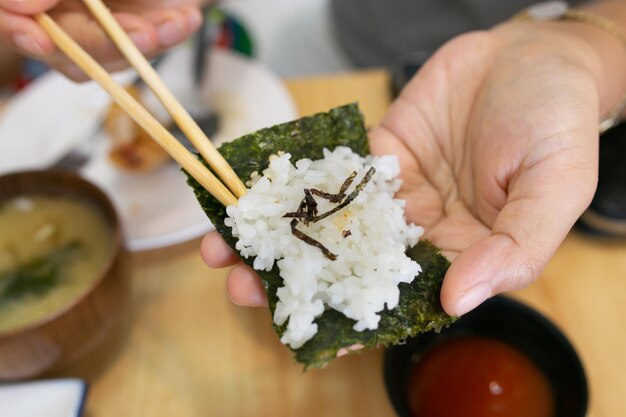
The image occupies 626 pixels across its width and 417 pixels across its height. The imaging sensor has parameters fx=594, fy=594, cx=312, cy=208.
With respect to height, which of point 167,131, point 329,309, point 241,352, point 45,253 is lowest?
point 241,352

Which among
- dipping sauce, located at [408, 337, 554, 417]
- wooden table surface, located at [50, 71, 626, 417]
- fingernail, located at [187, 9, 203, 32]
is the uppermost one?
fingernail, located at [187, 9, 203, 32]

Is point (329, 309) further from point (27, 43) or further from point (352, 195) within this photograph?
point (27, 43)

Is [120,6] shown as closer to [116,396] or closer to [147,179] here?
[147,179]

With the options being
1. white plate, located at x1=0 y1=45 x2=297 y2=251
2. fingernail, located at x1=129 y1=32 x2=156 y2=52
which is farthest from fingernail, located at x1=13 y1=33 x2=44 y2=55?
white plate, located at x1=0 y1=45 x2=297 y2=251

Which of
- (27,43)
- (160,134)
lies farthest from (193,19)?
(160,134)

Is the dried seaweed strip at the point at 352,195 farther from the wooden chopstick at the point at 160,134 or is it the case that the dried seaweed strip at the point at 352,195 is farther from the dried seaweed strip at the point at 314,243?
the wooden chopstick at the point at 160,134

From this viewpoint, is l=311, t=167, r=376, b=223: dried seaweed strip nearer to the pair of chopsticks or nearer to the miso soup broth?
the pair of chopsticks

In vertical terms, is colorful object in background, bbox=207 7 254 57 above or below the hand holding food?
below
